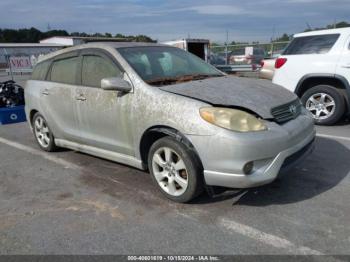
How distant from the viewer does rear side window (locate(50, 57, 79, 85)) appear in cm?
473

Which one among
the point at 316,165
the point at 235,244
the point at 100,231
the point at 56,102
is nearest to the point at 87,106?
the point at 56,102

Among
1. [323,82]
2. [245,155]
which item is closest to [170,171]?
[245,155]

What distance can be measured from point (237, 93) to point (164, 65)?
1.15 m

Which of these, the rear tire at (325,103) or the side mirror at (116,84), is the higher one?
the side mirror at (116,84)

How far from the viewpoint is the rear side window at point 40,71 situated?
5451 mm

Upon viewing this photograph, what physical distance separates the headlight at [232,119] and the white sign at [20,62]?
21.3 m

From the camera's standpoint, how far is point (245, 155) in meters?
3.09

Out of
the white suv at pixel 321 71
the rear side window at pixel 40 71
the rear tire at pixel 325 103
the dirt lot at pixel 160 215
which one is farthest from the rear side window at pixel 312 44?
the rear side window at pixel 40 71

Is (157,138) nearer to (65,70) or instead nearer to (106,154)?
(106,154)

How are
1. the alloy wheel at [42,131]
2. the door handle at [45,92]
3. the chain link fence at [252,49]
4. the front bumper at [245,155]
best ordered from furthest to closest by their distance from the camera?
the chain link fence at [252,49] → the alloy wheel at [42,131] → the door handle at [45,92] → the front bumper at [245,155]

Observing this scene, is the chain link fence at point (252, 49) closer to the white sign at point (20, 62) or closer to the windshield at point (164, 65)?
the white sign at point (20, 62)

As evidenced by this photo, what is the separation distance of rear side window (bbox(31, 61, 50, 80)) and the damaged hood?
2.63 meters

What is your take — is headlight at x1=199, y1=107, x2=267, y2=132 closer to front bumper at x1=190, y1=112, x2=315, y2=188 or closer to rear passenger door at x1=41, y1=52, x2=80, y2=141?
front bumper at x1=190, y1=112, x2=315, y2=188

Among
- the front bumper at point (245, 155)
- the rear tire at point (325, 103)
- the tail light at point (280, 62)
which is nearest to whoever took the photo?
the front bumper at point (245, 155)
